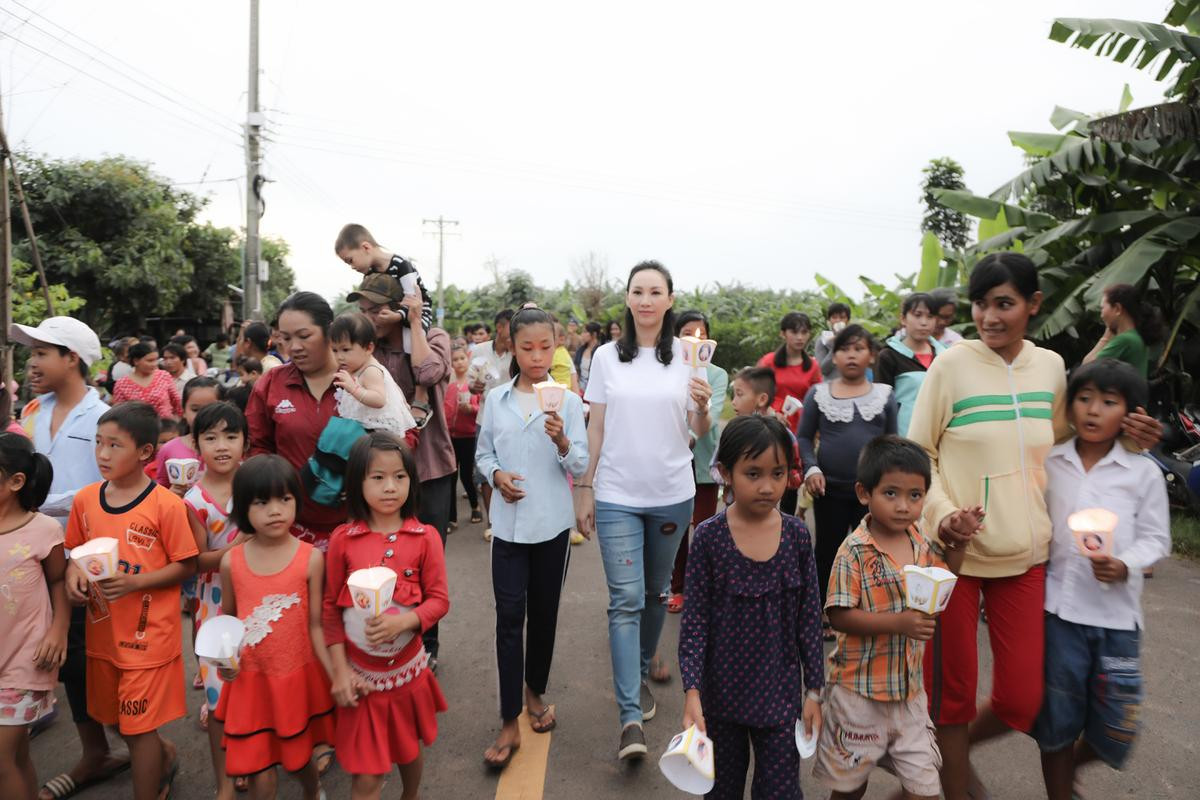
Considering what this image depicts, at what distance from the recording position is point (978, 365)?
9.53ft

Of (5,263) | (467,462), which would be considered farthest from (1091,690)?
(5,263)

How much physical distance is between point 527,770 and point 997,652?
80.0 inches

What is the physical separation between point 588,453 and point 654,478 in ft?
1.11

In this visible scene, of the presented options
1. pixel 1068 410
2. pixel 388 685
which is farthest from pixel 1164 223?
pixel 388 685

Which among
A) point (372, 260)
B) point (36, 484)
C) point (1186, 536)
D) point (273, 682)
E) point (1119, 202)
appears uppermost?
point (1119, 202)

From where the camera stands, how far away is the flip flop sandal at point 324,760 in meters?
3.26

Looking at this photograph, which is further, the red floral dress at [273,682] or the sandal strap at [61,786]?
the sandal strap at [61,786]

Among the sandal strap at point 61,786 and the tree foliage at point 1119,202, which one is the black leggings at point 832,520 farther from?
the tree foliage at point 1119,202

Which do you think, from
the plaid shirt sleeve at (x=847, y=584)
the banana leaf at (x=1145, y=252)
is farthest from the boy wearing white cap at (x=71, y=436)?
the banana leaf at (x=1145, y=252)

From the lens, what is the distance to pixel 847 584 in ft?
8.60

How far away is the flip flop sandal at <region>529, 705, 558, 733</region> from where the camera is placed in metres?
3.60

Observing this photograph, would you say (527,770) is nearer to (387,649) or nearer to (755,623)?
(387,649)

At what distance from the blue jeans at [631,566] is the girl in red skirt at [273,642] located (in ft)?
4.17

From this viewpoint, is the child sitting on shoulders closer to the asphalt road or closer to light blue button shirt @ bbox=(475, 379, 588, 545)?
light blue button shirt @ bbox=(475, 379, 588, 545)
